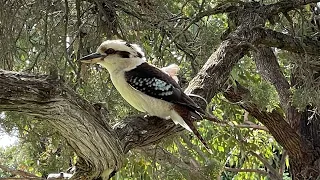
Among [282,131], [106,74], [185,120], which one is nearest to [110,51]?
[185,120]

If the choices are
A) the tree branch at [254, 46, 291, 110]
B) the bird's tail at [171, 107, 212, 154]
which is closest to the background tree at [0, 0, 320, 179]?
the bird's tail at [171, 107, 212, 154]

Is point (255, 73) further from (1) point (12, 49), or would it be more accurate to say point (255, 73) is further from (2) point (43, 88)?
(2) point (43, 88)

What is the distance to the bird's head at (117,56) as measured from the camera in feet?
7.75

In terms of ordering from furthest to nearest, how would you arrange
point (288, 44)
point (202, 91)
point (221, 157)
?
point (221, 157), point (288, 44), point (202, 91)

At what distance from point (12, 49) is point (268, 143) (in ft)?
11.3

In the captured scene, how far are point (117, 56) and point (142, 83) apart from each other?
0.14 metres

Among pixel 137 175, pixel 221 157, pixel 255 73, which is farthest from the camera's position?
pixel 221 157

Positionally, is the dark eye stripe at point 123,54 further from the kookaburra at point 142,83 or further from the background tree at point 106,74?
the background tree at point 106,74

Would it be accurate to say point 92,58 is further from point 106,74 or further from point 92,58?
point 106,74

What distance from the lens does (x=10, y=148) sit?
3.38 metres

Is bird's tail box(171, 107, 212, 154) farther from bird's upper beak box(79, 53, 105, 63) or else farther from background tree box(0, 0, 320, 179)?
bird's upper beak box(79, 53, 105, 63)

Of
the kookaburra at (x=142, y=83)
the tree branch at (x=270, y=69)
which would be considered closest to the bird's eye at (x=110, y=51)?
the kookaburra at (x=142, y=83)

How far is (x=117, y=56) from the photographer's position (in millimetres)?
2426

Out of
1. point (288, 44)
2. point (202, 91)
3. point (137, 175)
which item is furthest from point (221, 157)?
point (202, 91)
